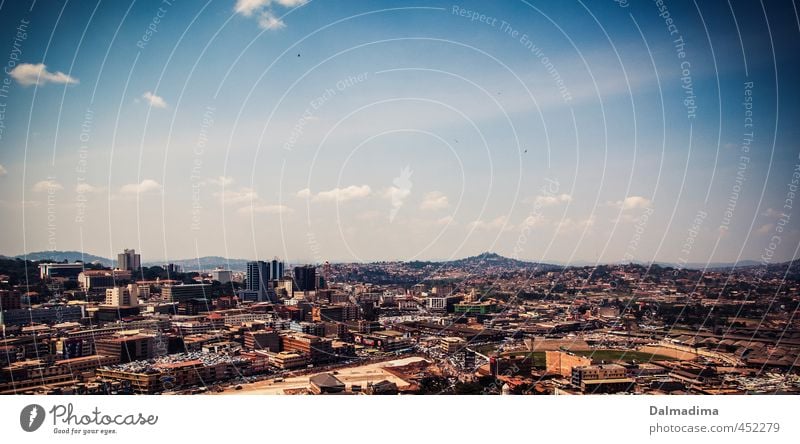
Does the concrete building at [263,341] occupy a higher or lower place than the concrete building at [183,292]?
lower

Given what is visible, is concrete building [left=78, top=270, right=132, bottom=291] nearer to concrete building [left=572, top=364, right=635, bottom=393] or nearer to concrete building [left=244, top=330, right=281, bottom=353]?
concrete building [left=244, top=330, right=281, bottom=353]

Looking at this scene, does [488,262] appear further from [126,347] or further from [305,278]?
[126,347]

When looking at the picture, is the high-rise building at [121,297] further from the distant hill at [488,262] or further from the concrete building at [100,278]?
the distant hill at [488,262]

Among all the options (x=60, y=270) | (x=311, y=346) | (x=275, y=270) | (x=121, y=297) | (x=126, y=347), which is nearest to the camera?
(x=126, y=347)

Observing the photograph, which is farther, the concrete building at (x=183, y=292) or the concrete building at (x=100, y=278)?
the concrete building at (x=183, y=292)

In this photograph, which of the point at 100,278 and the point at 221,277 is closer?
the point at 100,278

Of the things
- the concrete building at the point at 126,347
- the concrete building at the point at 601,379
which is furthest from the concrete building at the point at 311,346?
the concrete building at the point at 601,379

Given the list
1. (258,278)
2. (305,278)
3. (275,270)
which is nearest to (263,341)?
(305,278)
